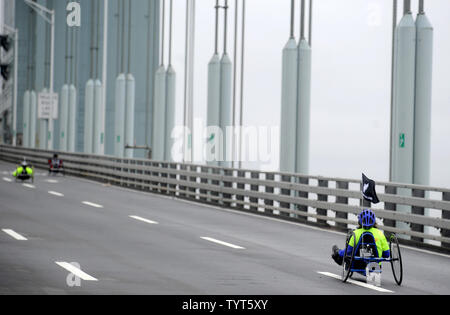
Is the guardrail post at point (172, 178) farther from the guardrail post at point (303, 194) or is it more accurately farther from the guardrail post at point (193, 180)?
the guardrail post at point (303, 194)

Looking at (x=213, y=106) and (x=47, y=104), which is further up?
(x=47, y=104)

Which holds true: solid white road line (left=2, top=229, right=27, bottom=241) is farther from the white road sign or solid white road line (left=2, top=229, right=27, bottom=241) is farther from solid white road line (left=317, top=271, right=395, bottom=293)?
the white road sign

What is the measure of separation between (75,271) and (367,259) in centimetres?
383

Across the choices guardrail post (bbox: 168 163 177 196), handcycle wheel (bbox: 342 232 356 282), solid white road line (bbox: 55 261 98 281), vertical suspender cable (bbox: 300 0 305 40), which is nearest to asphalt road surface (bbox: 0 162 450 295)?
solid white road line (bbox: 55 261 98 281)

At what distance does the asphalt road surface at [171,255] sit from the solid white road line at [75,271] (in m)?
0.01

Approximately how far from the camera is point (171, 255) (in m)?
15.8

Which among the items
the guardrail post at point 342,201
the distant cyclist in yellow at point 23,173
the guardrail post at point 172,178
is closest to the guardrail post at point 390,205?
the guardrail post at point 342,201

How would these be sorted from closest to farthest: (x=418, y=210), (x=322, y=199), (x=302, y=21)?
(x=418, y=210)
(x=322, y=199)
(x=302, y=21)

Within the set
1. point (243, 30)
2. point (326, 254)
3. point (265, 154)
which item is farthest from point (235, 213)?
point (243, 30)

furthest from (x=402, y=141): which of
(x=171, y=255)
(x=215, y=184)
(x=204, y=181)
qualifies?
(x=204, y=181)

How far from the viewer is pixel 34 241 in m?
17.0

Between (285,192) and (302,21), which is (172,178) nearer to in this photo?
(302,21)

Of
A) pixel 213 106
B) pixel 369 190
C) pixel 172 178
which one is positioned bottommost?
pixel 172 178

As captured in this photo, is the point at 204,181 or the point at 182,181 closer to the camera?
the point at 204,181
